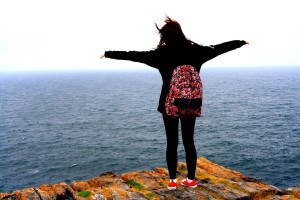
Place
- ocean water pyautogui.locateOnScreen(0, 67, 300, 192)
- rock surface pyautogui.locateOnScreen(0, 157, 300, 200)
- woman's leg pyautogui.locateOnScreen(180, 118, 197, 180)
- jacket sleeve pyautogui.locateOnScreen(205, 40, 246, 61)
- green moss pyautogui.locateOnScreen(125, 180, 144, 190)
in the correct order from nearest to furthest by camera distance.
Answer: jacket sleeve pyautogui.locateOnScreen(205, 40, 246, 61), woman's leg pyautogui.locateOnScreen(180, 118, 197, 180), rock surface pyautogui.locateOnScreen(0, 157, 300, 200), green moss pyautogui.locateOnScreen(125, 180, 144, 190), ocean water pyautogui.locateOnScreen(0, 67, 300, 192)

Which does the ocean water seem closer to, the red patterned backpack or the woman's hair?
the red patterned backpack

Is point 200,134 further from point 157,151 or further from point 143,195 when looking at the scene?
point 143,195

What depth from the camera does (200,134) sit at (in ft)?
234

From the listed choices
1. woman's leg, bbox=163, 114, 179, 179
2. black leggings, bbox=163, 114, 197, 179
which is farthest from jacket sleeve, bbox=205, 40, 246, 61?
woman's leg, bbox=163, 114, 179, 179

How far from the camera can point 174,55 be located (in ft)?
21.8

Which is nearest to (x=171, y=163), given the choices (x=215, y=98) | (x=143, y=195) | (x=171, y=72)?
(x=143, y=195)

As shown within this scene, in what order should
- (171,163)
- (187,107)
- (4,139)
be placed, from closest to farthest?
(187,107) < (171,163) < (4,139)

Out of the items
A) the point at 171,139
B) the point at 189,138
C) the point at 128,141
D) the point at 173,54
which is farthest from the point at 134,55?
the point at 128,141

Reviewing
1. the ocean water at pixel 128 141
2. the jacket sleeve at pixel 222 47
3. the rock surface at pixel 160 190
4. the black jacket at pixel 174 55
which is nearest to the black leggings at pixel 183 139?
the rock surface at pixel 160 190

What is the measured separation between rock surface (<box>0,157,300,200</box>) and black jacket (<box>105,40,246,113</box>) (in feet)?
10.8

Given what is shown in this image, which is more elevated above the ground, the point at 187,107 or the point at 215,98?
the point at 187,107

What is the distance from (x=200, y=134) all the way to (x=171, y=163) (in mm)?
65294

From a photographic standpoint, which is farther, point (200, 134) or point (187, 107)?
point (200, 134)

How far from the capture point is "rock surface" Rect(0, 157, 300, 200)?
25.9 feet
